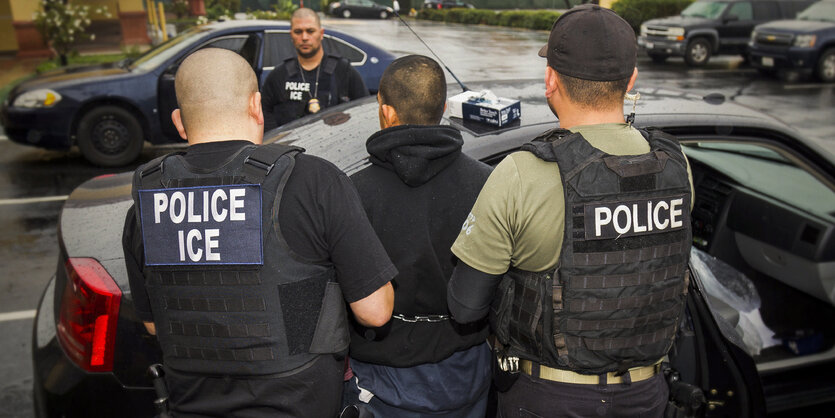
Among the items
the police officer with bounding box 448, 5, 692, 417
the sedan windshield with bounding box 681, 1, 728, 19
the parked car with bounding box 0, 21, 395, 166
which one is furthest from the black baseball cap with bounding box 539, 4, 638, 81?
the sedan windshield with bounding box 681, 1, 728, 19

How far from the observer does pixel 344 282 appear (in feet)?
5.99

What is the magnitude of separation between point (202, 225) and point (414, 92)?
759 mm

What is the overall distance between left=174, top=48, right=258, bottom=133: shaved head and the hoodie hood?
41cm

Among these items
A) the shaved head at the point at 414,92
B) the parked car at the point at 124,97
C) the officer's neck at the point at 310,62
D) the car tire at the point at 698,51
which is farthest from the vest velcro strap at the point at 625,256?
the car tire at the point at 698,51

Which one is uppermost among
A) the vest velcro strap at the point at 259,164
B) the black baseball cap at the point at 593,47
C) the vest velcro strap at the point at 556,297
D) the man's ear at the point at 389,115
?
the black baseball cap at the point at 593,47

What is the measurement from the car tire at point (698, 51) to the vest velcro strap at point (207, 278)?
16925 millimetres

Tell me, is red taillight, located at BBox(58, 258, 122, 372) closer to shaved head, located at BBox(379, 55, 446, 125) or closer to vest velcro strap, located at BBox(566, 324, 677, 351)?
shaved head, located at BBox(379, 55, 446, 125)

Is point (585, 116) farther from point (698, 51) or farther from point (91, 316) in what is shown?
point (698, 51)

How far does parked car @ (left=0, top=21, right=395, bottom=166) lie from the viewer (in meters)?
7.64

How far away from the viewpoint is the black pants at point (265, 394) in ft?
5.91

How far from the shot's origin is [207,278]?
1771 mm

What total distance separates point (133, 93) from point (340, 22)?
99.3 inches

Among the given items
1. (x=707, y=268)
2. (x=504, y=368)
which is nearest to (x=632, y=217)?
(x=504, y=368)

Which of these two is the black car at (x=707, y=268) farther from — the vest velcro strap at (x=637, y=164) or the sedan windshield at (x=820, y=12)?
the sedan windshield at (x=820, y=12)
